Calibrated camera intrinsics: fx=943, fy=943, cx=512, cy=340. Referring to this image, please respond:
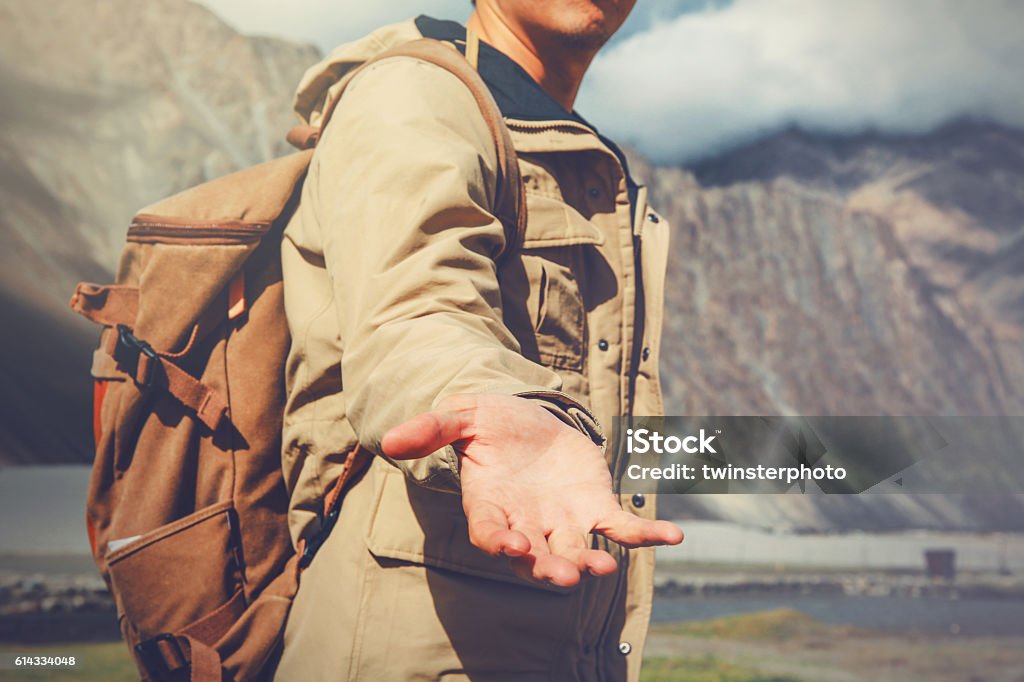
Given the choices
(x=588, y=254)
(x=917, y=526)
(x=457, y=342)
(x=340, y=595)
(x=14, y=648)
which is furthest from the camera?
(x=917, y=526)

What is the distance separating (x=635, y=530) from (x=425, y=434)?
15 centimetres

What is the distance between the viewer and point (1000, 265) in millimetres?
3912

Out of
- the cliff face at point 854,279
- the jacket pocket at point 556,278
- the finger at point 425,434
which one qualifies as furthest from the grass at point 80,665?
the cliff face at point 854,279

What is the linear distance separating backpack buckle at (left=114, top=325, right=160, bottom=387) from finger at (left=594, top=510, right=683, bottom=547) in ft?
2.29

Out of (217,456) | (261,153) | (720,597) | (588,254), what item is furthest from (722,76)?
(217,456)

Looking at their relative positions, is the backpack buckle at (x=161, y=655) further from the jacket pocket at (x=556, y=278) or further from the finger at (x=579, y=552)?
the finger at (x=579, y=552)

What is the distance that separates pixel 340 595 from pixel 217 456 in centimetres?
26

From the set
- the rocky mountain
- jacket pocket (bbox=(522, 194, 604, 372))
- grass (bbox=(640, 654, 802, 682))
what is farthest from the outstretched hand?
grass (bbox=(640, 654, 802, 682))

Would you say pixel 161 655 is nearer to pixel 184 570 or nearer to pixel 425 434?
pixel 184 570

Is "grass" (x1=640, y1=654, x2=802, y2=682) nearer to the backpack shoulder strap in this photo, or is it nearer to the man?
the man

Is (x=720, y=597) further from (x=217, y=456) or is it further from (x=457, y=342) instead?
(x=457, y=342)

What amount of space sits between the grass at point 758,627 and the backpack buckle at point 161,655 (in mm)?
2064

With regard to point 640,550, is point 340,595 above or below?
below

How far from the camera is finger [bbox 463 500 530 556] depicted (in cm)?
58
